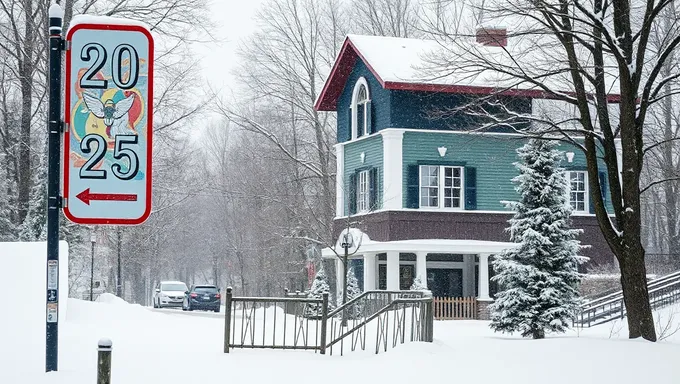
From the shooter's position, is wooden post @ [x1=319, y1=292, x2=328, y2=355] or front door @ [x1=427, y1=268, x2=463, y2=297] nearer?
wooden post @ [x1=319, y1=292, x2=328, y2=355]

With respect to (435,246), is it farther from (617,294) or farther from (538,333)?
(538,333)

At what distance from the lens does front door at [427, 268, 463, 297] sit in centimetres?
3956

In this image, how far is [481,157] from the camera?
124 feet

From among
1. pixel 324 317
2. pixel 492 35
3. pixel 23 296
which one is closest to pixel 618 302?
pixel 492 35

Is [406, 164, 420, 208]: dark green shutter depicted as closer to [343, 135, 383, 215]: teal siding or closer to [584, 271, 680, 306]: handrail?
[343, 135, 383, 215]: teal siding

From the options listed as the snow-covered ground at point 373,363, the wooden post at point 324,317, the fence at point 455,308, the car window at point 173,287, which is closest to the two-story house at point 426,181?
the fence at point 455,308

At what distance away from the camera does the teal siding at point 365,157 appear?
3775cm

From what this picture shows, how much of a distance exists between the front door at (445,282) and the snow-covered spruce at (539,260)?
A: 11.7 meters

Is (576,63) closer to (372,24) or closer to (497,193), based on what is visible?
(497,193)

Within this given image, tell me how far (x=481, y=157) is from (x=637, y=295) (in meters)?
18.6

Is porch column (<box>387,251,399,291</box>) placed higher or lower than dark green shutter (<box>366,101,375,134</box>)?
lower

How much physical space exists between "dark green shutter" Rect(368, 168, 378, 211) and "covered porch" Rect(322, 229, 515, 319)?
3.76 feet

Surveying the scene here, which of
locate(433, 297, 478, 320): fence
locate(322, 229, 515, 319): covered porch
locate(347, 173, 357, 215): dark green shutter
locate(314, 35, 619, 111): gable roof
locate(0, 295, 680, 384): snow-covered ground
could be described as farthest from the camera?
locate(347, 173, 357, 215): dark green shutter

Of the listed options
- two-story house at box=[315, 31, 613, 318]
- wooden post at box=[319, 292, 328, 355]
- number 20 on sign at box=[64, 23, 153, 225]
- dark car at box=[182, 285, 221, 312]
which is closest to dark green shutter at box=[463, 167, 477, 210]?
two-story house at box=[315, 31, 613, 318]
